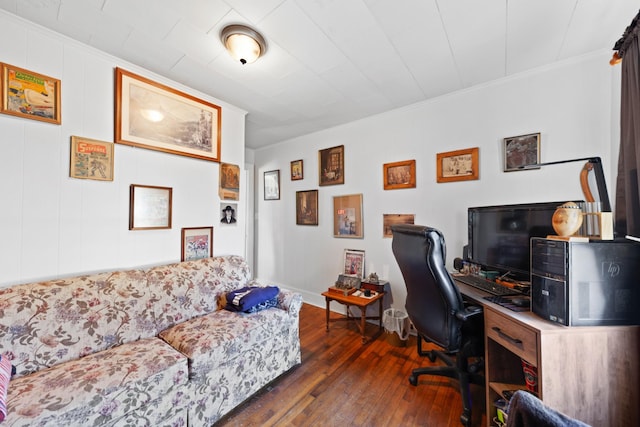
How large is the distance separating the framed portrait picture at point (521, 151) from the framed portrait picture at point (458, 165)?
0.74 ft

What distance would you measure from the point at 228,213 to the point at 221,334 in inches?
54.0

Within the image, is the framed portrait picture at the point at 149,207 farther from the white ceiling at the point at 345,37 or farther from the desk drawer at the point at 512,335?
the desk drawer at the point at 512,335

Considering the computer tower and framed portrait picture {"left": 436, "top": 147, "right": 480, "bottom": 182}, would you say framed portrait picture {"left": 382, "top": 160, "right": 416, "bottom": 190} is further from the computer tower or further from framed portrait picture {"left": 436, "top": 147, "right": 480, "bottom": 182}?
the computer tower

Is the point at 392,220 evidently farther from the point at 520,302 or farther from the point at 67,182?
the point at 67,182

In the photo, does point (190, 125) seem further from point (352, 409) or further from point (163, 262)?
point (352, 409)

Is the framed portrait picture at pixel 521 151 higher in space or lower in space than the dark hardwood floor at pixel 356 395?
higher

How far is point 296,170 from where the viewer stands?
143 inches

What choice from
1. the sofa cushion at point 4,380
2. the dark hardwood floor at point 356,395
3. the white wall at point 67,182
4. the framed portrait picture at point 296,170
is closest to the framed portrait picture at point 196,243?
the white wall at point 67,182

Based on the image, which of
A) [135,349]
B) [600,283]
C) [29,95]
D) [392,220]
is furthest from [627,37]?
[29,95]

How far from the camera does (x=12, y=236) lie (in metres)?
1.46

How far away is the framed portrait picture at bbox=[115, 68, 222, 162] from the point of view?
189 centimetres

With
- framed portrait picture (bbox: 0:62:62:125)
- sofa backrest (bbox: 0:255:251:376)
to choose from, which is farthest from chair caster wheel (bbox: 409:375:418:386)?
framed portrait picture (bbox: 0:62:62:125)

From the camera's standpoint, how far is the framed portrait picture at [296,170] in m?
3.57

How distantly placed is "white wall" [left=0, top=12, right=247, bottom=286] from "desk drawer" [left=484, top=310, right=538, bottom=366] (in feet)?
8.18
